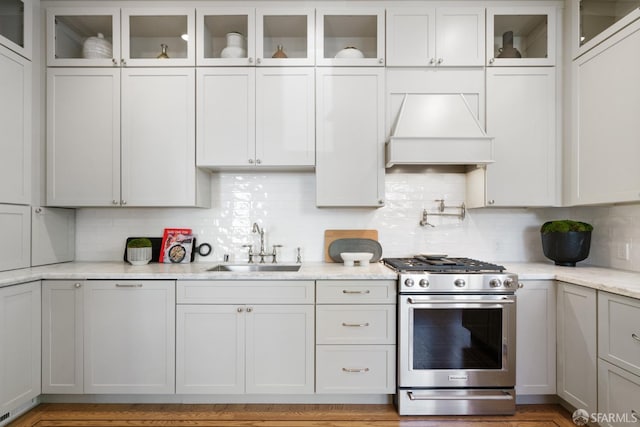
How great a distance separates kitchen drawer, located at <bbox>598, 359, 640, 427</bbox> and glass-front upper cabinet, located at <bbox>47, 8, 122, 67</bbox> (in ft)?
12.4

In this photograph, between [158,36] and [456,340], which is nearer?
[456,340]

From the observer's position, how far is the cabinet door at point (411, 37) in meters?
2.72

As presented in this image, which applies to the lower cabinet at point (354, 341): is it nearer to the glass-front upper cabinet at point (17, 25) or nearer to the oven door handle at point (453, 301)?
the oven door handle at point (453, 301)

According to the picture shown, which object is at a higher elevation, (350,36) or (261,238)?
(350,36)

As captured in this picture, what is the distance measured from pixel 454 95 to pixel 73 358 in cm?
325

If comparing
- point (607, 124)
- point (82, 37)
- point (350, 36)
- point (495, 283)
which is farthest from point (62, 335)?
point (607, 124)

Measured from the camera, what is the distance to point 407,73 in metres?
2.75

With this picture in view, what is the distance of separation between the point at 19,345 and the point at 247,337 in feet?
4.51

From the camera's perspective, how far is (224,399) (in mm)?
2459

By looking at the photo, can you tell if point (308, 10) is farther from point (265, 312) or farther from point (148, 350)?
point (148, 350)

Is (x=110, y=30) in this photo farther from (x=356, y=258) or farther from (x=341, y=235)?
(x=356, y=258)

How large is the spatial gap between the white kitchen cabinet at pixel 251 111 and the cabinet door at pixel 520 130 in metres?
1.41

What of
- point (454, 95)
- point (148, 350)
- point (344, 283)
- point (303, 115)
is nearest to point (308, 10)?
point (303, 115)

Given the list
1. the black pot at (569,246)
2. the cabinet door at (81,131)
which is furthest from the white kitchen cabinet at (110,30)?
the black pot at (569,246)
